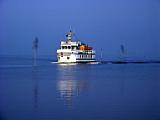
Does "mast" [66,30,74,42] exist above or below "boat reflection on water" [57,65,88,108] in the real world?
above

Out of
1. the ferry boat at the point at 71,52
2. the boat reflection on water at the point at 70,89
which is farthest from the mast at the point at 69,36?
the boat reflection on water at the point at 70,89

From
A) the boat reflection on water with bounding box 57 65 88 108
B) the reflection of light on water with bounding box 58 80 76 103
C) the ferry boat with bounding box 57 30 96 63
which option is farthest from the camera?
the ferry boat with bounding box 57 30 96 63

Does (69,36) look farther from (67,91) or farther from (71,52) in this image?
(67,91)

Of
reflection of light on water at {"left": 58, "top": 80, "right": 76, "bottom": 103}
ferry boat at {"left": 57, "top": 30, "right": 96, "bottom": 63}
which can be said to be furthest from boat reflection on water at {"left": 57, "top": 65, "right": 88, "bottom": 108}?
ferry boat at {"left": 57, "top": 30, "right": 96, "bottom": 63}

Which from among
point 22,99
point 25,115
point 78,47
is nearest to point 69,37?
point 78,47

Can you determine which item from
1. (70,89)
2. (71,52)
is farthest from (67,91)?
(71,52)

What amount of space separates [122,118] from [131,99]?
4578 mm

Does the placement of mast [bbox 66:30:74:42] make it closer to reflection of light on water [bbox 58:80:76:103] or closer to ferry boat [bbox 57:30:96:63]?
ferry boat [bbox 57:30:96:63]

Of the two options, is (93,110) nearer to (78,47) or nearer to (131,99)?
(131,99)

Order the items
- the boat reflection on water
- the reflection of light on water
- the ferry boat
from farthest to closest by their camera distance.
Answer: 1. the ferry boat
2. the reflection of light on water
3. the boat reflection on water

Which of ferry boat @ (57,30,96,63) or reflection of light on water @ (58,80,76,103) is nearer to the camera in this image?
reflection of light on water @ (58,80,76,103)

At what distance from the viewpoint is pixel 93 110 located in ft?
40.5

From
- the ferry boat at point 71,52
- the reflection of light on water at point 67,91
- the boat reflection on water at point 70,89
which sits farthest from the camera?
the ferry boat at point 71,52

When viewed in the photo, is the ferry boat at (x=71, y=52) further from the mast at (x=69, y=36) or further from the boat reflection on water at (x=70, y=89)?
the boat reflection on water at (x=70, y=89)
